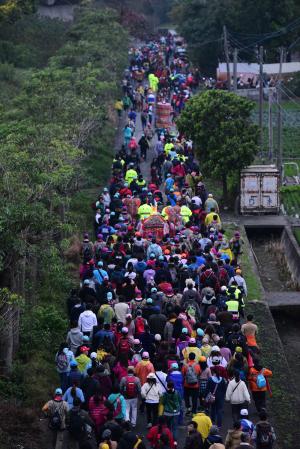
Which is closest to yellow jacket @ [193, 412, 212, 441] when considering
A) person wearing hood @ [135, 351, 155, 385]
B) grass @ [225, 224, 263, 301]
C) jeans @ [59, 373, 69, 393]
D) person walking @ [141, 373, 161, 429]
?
person walking @ [141, 373, 161, 429]

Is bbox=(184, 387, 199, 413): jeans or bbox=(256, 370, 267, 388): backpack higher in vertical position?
bbox=(256, 370, 267, 388): backpack

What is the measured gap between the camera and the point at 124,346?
892 inches

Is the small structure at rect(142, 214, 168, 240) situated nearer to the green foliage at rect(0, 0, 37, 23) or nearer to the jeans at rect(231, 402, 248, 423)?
the jeans at rect(231, 402, 248, 423)

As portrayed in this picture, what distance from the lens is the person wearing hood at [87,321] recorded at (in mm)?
24203

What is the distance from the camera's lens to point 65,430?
2075 cm

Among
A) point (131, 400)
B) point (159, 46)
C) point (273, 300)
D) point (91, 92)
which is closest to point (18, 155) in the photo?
point (131, 400)

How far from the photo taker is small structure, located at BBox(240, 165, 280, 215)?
39094mm

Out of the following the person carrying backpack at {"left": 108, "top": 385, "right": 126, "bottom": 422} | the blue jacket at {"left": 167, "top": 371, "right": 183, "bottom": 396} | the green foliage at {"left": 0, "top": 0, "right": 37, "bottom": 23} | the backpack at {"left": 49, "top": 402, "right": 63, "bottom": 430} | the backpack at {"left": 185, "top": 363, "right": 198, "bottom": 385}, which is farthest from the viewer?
the green foliage at {"left": 0, "top": 0, "right": 37, "bottom": 23}

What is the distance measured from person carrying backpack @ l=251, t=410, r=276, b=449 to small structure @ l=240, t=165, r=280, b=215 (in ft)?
65.5

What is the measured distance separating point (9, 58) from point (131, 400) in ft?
138

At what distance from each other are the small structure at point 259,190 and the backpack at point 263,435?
2000 centimetres

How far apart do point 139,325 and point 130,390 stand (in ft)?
9.67

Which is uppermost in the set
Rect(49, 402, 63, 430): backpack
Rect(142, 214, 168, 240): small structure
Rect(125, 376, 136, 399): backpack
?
Rect(142, 214, 168, 240): small structure

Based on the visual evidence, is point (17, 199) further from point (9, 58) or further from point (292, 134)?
point (9, 58)
